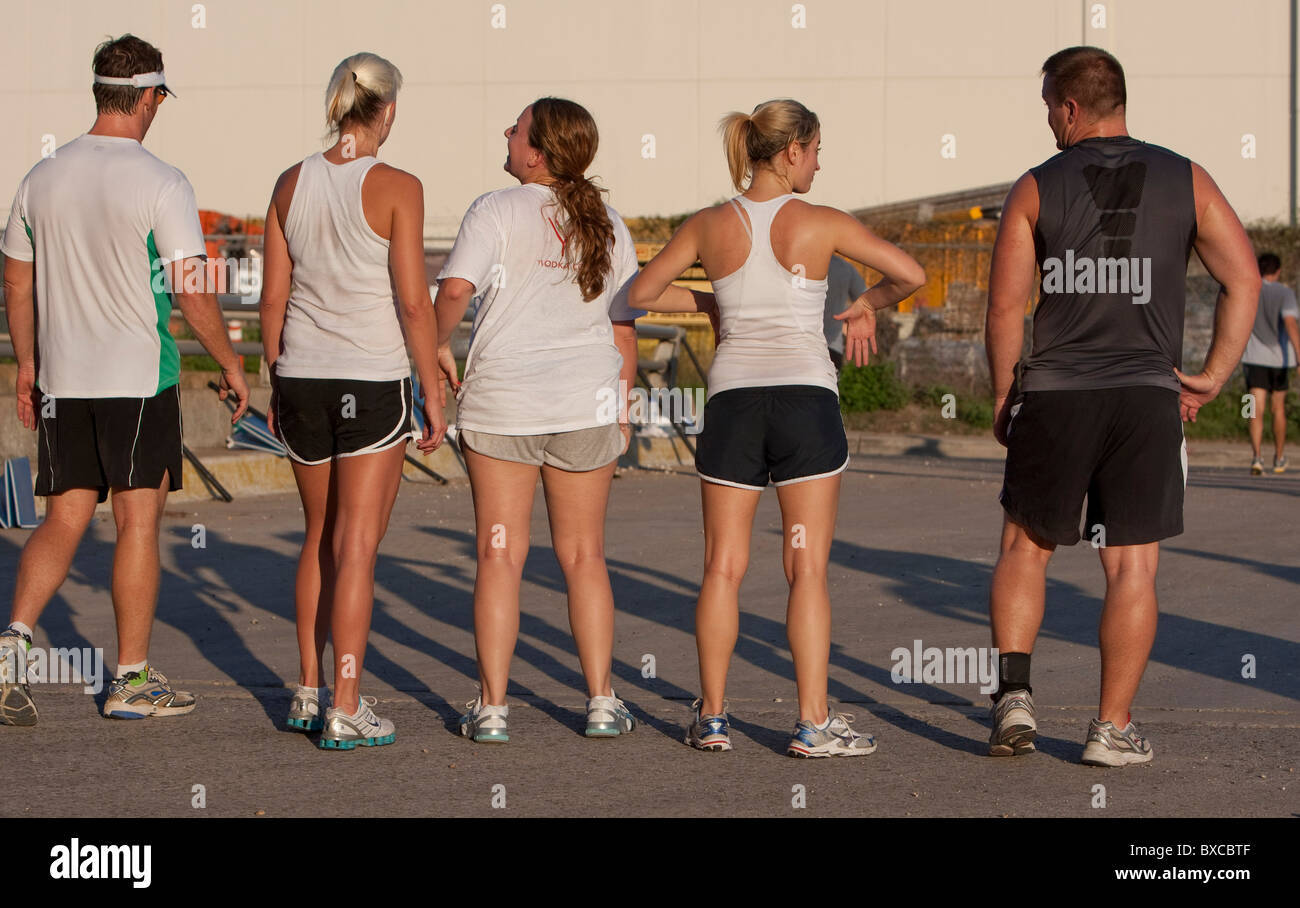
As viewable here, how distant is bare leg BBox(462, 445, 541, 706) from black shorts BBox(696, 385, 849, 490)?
0.60m

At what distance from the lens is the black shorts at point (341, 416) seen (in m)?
4.80

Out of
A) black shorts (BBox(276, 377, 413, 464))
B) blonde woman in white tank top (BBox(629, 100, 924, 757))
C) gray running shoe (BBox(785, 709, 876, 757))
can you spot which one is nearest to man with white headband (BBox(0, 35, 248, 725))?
black shorts (BBox(276, 377, 413, 464))

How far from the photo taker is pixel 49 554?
5148mm

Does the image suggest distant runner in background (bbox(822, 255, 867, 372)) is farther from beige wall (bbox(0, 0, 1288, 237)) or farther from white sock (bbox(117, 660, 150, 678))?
beige wall (bbox(0, 0, 1288, 237))

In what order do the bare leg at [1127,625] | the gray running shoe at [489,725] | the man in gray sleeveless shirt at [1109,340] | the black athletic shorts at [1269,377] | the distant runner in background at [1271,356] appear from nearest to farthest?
the man in gray sleeveless shirt at [1109,340] → the bare leg at [1127,625] → the gray running shoe at [489,725] → the distant runner in background at [1271,356] → the black athletic shorts at [1269,377]

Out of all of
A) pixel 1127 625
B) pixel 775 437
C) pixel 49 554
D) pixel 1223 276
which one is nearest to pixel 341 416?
pixel 49 554

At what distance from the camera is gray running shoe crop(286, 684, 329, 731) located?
4.97 metres

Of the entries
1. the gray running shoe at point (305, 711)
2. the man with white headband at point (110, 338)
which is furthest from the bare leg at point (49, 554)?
the gray running shoe at point (305, 711)

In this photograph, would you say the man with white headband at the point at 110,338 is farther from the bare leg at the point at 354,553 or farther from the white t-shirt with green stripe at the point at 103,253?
the bare leg at the point at 354,553

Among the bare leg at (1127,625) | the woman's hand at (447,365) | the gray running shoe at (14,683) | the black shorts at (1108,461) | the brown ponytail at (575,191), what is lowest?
the gray running shoe at (14,683)

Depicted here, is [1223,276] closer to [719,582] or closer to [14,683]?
[719,582]

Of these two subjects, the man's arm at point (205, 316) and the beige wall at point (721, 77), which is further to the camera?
the beige wall at point (721, 77)

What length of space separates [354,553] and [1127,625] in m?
2.23

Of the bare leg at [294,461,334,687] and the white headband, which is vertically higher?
the white headband
